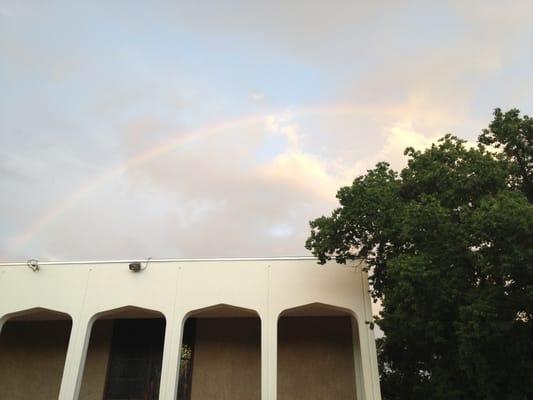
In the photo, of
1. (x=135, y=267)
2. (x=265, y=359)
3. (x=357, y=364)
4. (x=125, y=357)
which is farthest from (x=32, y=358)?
(x=357, y=364)

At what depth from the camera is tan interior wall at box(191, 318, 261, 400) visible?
14852mm

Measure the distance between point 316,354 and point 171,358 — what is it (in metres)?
5.11

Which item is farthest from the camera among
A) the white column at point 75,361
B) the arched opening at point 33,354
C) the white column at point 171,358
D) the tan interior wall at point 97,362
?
the arched opening at point 33,354

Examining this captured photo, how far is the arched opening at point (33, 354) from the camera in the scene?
15414 mm

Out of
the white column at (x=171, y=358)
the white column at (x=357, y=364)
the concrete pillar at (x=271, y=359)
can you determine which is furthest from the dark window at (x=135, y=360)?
the white column at (x=357, y=364)

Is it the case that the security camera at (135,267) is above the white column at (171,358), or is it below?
above

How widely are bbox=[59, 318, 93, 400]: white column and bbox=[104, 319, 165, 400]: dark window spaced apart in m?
2.35

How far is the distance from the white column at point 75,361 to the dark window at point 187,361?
3330mm

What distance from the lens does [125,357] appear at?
51.6 ft

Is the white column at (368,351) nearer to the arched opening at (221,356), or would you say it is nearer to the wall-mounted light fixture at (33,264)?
the arched opening at (221,356)

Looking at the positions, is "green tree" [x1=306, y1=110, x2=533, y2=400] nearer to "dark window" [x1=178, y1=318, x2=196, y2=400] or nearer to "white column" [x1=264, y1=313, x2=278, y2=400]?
"white column" [x1=264, y1=313, x2=278, y2=400]

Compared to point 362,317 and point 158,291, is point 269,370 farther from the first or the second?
point 158,291

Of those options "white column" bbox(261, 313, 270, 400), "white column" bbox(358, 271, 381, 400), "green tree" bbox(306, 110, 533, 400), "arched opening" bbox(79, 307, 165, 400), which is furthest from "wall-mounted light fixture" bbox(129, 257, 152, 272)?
"white column" bbox(358, 271, 381, 400)

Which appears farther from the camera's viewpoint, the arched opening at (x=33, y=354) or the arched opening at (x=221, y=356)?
the arched opening at (x=33, y=354)
